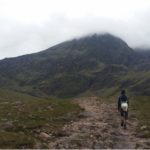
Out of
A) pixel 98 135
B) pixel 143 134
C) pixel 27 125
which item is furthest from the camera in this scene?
pixel 27 125

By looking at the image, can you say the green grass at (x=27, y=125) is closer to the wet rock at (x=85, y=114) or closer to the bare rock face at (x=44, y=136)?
the bare rock face at (x=44, y=136)

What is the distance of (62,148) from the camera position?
1051 inches

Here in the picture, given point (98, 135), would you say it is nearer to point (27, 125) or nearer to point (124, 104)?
point (124, 104)

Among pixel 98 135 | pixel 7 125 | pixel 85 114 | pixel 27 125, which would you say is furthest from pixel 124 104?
pixel 7 125

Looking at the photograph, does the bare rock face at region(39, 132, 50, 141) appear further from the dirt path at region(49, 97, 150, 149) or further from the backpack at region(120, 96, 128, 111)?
the backpack at region(120, 96, 128, 111)

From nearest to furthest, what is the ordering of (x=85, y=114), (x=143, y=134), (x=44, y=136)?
(x=44, y=136) < (x=143, y=134) < (x=85, y=114)

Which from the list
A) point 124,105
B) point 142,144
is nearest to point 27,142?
point 142,144

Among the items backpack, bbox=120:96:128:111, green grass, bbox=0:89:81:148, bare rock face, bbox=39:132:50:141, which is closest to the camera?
green grass, bbox=0:89:81:148

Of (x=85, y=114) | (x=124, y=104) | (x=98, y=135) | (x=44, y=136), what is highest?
(x=124, y=104)

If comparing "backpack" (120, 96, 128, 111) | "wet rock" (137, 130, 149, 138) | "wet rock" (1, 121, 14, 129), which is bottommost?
"wet rock" (137, 130, 149, 138)

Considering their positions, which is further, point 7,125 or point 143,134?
point 7,125

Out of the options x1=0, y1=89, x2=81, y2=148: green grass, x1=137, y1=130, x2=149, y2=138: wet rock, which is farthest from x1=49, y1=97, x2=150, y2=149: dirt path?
x1=0, y1=89, x2=81, y2=148: green grass

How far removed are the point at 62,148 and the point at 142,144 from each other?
232 inches

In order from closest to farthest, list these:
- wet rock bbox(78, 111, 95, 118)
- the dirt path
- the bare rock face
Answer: the dirt path < the bare rock face < wet rock bbox(78, 111, 95, 118)
